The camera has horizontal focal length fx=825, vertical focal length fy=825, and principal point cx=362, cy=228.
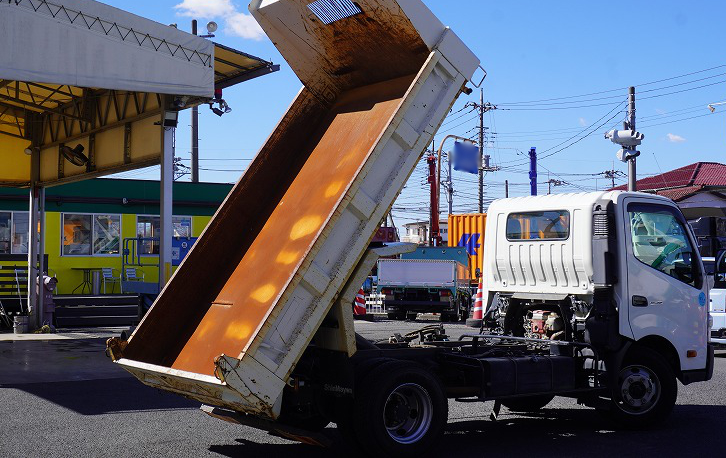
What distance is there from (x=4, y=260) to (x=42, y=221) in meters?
3.22

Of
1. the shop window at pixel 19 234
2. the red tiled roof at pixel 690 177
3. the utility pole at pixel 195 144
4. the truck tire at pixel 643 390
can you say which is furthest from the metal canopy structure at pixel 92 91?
the red tiled roof at pixel 690 177

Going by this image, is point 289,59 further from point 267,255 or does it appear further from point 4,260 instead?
point 4,260

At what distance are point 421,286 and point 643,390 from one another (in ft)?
53.6

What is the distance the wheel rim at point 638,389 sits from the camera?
334 inches

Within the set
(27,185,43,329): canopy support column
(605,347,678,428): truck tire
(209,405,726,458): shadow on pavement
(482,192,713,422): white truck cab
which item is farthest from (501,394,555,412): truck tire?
(27,185,43,329): canopy support column

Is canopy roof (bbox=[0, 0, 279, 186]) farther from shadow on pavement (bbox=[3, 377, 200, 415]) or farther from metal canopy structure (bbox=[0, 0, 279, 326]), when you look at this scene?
shadow on pavement (bbox=[3, 377, 200, 415])

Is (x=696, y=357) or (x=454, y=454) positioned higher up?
(x=696, y=357)

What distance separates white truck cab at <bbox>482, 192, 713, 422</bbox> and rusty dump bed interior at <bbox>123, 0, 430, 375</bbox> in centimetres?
263

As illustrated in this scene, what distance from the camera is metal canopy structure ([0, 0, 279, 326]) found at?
12.6 m

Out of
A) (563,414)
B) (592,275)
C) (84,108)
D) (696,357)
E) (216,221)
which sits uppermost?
(84,108)

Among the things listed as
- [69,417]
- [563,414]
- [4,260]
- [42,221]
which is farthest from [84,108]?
[563,414]

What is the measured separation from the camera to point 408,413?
7.00 meters

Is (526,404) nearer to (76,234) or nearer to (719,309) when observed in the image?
(719,309)

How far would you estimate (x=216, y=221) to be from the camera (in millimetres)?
7645
